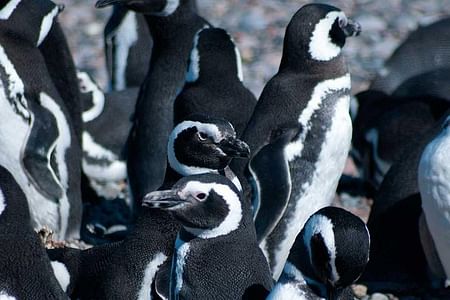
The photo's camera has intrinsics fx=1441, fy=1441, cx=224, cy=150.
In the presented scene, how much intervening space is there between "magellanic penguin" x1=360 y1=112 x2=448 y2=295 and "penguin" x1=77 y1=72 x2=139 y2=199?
2019mm

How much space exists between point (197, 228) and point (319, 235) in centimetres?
53

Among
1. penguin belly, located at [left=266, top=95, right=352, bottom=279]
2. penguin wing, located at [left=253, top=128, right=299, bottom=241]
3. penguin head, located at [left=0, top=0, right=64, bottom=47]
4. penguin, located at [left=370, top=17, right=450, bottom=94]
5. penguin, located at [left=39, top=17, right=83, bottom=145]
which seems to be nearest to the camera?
penguin wing, located at [left=253, top=128, right=299, bottom=241]

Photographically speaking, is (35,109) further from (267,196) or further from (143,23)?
(143,23)

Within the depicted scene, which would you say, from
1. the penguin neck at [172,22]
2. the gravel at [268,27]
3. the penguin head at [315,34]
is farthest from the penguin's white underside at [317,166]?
the gravel at [268,27]

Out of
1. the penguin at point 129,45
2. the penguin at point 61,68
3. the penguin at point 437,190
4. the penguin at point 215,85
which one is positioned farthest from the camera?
the penguin at point 129,45

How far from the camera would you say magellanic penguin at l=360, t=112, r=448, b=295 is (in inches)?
253

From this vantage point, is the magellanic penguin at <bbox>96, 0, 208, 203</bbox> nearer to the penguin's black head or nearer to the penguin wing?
the penguin wing

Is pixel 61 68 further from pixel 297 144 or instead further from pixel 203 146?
pixel 203 146

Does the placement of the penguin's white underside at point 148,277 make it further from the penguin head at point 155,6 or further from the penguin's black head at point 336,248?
the penguin head at point 155,6

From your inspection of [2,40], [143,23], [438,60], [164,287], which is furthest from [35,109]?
[438,60]

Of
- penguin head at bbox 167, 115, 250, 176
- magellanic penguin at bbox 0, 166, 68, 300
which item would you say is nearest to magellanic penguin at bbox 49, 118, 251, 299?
penguin head at bbox 167, 115, 250, 176

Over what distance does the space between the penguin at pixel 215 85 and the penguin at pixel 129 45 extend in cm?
223

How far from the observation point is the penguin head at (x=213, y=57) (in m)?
6.61

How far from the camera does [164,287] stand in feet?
17.1
